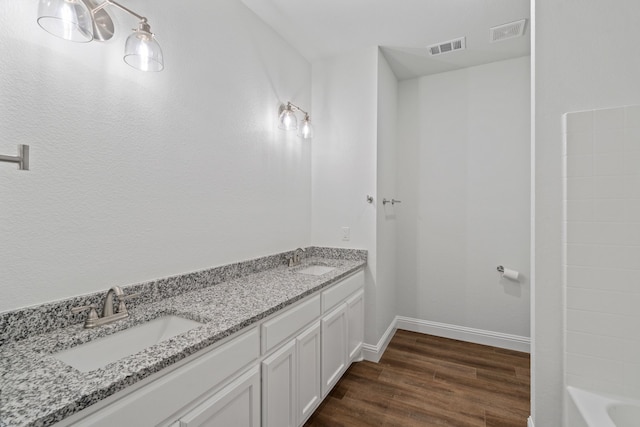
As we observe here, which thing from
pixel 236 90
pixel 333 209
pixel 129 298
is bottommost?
pixel 129 298

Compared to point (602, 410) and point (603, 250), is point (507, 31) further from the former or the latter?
point (602, 410)

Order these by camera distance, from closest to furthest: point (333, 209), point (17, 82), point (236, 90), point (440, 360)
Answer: point (17, 82) < point (236, 90) < point (440, 360) < point (333, 209)

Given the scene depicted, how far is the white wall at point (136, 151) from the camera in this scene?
104cm

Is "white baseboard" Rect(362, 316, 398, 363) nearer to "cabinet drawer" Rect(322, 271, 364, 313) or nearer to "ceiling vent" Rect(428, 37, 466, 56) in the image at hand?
"cabinet drawer" Rect(322, 271, 364, 313)

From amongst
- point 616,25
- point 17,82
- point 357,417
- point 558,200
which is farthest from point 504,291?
point 17,82

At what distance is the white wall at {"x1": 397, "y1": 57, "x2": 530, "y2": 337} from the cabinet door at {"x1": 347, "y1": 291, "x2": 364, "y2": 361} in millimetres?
940

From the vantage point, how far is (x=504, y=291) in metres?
2.79

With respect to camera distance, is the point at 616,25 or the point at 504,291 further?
the point at 504,291

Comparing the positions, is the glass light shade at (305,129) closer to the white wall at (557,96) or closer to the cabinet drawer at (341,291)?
the cabinet drawer at (341,291)

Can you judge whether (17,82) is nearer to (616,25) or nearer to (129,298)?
(129,298)

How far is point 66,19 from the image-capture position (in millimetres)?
994

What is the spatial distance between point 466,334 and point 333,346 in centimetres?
168

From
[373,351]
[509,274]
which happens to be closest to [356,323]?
[373,351]

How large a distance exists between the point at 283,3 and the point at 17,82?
1.62 m
